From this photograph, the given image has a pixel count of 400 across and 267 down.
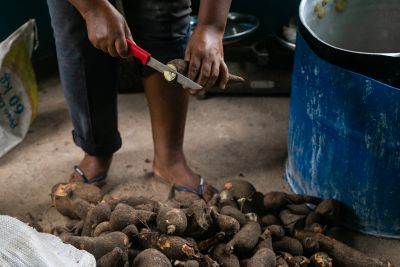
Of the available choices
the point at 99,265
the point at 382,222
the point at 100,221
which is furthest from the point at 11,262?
the point at 382,222

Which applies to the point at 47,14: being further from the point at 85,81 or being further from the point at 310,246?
the point at 310,246

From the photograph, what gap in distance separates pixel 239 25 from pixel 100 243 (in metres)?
1.50

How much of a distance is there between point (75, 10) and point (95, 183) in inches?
26.4

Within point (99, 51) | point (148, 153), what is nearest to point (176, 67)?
Result: point (99, 51)

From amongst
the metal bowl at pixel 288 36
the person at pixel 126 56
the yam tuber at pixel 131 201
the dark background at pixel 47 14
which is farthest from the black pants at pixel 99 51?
the dark background at pixel 47 14

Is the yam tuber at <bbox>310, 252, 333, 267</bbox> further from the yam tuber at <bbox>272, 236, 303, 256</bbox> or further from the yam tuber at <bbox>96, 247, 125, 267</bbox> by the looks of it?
the yam tuber at <bbox>96, 247, 125, 267</bbox>

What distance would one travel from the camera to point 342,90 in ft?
4.81

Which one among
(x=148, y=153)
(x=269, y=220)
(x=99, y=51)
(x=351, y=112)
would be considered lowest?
(x=148, y=153)

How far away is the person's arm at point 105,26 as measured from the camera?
131cm

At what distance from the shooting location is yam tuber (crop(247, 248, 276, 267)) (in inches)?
53.5

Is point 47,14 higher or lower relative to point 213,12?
lower

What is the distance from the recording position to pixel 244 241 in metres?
1.44

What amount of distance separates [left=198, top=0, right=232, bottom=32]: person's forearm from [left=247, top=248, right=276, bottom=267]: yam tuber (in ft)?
2.04

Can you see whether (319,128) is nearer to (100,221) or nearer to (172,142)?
(172,142)
